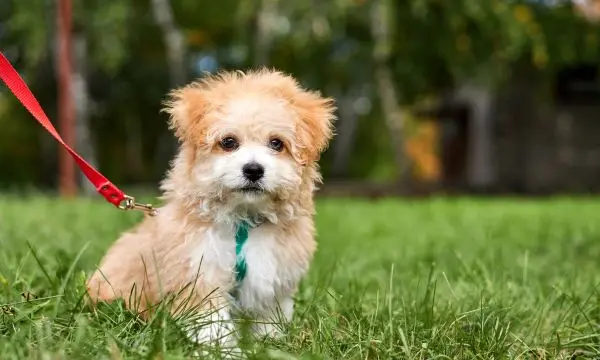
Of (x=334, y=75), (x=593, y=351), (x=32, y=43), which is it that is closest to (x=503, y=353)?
(x=593, y=351)

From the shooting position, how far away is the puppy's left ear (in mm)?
3381

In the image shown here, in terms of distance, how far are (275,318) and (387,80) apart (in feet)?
53.3

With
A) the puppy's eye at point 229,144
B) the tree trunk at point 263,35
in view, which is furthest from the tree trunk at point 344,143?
the puppy's eye at point 229,144

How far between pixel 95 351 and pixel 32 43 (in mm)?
15391

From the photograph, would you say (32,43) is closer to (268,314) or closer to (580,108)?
(268,314)

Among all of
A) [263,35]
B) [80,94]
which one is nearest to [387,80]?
[263,35]

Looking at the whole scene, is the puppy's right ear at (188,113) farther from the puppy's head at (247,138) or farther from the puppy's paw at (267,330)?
the puppy's paw at (267,330)

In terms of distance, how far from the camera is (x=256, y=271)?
3.18m

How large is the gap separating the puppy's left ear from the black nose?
266 mm

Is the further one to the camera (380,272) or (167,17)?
(167,17)

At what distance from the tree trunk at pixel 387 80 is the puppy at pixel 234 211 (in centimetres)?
1340

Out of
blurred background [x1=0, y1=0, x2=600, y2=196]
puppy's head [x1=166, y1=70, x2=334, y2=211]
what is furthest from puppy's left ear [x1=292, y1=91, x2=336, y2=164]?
blurred background [x1=0, y1=0, x2=600, y2=196]

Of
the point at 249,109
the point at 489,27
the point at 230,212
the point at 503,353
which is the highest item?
the point at 489,27

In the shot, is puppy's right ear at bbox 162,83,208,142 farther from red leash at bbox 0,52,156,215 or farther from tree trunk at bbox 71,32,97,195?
tree trunk at bbox 71,32,97,195
